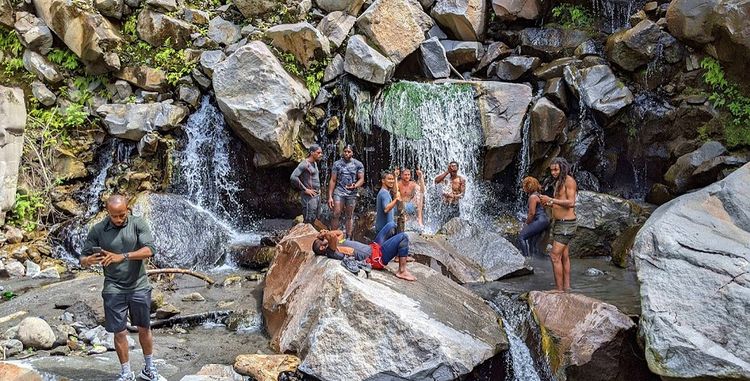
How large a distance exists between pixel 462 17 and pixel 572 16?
2.77 m

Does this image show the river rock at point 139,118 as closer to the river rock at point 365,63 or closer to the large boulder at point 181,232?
the large boulder at point 181,232

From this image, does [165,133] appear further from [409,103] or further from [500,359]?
[500,359]

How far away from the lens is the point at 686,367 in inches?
202

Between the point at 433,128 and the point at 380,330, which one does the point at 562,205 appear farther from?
the point at 433,128

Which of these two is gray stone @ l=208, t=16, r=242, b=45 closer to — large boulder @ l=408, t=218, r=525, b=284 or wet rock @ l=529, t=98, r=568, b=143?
wet rock @ l=529, t=98, r=568, b=143

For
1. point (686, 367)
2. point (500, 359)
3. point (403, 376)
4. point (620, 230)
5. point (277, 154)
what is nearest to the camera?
point (686, 367)

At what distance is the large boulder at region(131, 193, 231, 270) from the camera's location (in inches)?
414

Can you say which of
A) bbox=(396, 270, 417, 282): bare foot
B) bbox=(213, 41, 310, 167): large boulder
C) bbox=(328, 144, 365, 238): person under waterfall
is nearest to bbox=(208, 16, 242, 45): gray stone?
bbox=(213, 41, 310, 167): large boulder

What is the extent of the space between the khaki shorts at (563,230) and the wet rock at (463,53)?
781 cm

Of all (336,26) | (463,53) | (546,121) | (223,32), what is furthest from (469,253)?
(223,32)

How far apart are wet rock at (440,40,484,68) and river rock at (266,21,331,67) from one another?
10.2 ft

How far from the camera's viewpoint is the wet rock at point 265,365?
5758 millimetres

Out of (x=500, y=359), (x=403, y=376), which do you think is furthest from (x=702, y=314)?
(x=403, y=376)

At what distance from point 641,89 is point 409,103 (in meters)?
4.97
